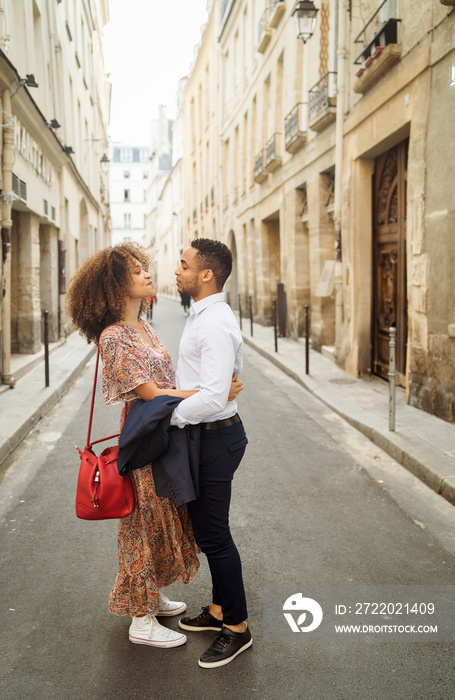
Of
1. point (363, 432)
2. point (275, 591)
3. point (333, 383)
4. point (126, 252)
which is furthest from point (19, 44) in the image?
point (275, 591)

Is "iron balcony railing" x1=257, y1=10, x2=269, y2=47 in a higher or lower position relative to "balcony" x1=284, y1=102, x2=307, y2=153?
higher

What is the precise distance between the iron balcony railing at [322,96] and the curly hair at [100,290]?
30.9ft

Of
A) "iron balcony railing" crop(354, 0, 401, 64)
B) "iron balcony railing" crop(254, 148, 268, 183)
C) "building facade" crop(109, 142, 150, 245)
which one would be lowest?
"iron balcony railing" crop(354, 0, 401, 64)

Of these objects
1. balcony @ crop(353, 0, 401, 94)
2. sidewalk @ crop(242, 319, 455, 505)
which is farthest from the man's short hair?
balcony @ crop(353, 0, 401, 94)

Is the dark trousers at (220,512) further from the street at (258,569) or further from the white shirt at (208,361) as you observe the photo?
the street at (258,569)

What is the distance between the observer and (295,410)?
25.6 ft

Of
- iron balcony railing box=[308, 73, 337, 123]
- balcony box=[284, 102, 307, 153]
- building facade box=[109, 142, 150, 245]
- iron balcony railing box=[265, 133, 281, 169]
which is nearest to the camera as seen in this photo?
iron balcony railing box=[308, 73, 337, 123]

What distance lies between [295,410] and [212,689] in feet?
18.0

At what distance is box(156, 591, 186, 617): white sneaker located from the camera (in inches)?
118

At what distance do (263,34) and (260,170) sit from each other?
3.63 metres

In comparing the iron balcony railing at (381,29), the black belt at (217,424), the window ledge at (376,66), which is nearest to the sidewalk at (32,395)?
the black belt at (217,424)

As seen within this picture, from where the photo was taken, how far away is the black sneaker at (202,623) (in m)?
2.87

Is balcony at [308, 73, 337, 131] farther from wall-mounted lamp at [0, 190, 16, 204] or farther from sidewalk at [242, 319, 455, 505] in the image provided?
wall-mounted lamp at [0, 190, 16, 204]

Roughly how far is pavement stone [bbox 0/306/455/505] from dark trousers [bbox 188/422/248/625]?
2.41 metres
